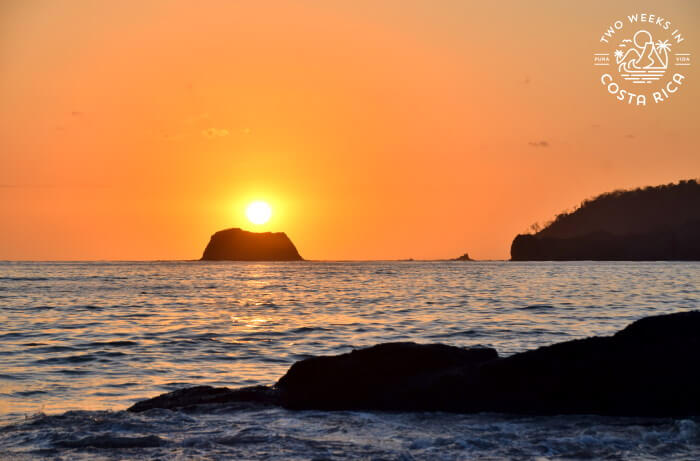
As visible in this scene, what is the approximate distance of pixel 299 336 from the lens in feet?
95.6

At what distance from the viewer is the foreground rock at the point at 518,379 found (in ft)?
42.3

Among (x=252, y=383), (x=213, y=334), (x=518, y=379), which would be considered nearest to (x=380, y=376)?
(x=518, y=379)

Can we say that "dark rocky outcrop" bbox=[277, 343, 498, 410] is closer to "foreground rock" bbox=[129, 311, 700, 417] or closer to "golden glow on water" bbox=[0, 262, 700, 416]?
"foreground rock" bbox=[129, 311, 700, 417]

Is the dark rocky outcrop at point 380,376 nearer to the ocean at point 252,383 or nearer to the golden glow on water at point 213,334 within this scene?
the ocean at point 252,383

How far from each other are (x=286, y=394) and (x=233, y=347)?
37.8ft

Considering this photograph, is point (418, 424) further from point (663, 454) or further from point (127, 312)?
Result: point (127, 312)

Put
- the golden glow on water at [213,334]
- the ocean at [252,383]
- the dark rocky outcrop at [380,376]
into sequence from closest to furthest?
the ocean at [252,383] → the dark rocky outcrop at [380,376] → the golden glow on water at [213,334]

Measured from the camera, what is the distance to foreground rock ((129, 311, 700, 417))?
1291cm

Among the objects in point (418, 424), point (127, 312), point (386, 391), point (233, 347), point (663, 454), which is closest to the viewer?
point (663, 454)

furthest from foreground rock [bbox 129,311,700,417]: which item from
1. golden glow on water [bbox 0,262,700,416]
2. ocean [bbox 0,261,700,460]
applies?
golden glow on water [bbox 0,262,700,416]

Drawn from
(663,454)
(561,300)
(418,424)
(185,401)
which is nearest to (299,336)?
(185,401)

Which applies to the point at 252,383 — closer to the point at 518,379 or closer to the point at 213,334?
the point at 518,379

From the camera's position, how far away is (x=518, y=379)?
13414 millimetres

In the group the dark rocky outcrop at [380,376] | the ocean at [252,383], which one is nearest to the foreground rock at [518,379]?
the dark rocky outcrop at [380,376]
